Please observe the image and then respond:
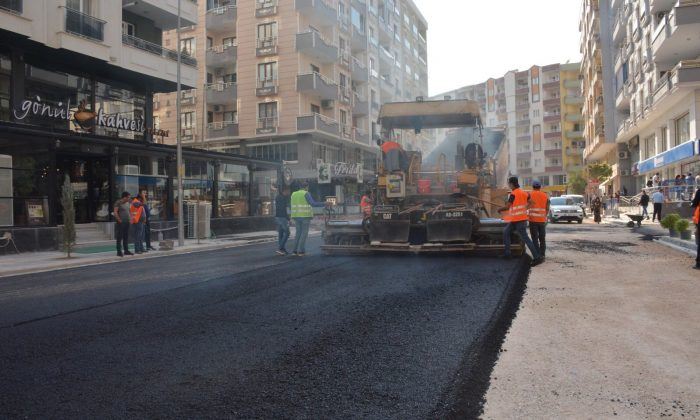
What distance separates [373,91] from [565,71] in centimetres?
4405

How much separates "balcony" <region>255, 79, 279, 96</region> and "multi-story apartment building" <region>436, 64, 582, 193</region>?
47462 millimetres

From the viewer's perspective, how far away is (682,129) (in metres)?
27.0

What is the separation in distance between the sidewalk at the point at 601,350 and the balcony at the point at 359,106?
34.4m

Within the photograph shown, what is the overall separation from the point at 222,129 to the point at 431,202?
27.8 meters

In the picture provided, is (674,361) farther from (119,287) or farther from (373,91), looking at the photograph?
(373,91)

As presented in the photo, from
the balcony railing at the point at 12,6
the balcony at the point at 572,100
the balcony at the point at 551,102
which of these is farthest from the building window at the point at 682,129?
the balcony at the point at 551,102

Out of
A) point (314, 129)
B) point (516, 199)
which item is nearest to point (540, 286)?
point (516, 199)

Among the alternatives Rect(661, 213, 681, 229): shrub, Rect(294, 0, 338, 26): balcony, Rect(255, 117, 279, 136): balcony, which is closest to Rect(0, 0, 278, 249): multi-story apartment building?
Rect(255, 117, 279, 136): balcony

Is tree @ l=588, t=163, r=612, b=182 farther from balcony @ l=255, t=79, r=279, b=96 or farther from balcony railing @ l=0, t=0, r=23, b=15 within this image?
balcony railing @ l=0, t=0, r=23, b=15

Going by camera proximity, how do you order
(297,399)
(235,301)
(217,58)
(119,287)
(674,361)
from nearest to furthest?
(297,399) < (674,361) < (235,301) < (119,287) < (217,58)

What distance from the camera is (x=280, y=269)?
925 centimetres

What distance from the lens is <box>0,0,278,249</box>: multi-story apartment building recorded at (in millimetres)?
15891

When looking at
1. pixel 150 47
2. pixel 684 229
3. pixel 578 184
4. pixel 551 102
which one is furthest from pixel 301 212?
pixel 551 102

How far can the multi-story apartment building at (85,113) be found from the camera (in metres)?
15.9
